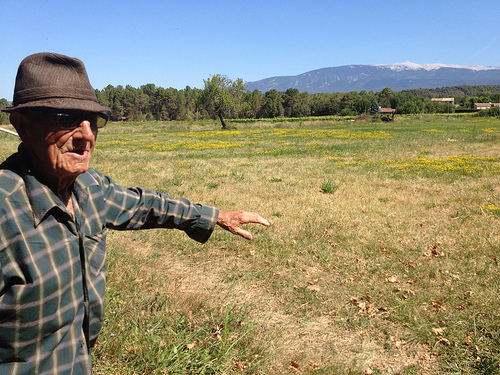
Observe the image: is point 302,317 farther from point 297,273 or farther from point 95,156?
point 95,156

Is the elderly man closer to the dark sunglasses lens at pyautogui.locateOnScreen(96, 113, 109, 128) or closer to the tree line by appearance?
the dark sunglasses lens at pyautogui.locateOnScreen(96, 113, 109, 128)

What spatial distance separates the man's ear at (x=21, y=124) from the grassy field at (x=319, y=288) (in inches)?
84.4

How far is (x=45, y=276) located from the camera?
147 cm

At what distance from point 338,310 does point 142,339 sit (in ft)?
8.67

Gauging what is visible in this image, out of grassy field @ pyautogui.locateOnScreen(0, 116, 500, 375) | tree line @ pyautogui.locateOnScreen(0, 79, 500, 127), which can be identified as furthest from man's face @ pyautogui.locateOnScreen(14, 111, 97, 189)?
tree line @ pyautogui.locateOnScreen(0, 79, 500, 127)

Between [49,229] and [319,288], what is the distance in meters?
4.40

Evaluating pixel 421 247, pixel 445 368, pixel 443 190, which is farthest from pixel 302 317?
pixel 443 190

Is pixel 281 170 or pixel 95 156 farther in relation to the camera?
pixel 95 156

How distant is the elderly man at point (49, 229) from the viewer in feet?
4.68

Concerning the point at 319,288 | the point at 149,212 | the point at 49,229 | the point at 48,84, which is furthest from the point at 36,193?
the point at 319,288

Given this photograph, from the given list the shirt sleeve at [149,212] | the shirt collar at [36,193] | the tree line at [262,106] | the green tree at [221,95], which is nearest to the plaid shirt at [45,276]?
the shirt collar at [36,193]

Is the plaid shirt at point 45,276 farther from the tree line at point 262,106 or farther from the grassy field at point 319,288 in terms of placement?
→ the tree line at point 262,106

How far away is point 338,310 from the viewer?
473 centimetres

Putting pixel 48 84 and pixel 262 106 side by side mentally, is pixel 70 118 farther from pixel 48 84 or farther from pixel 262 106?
pixel 262 106
